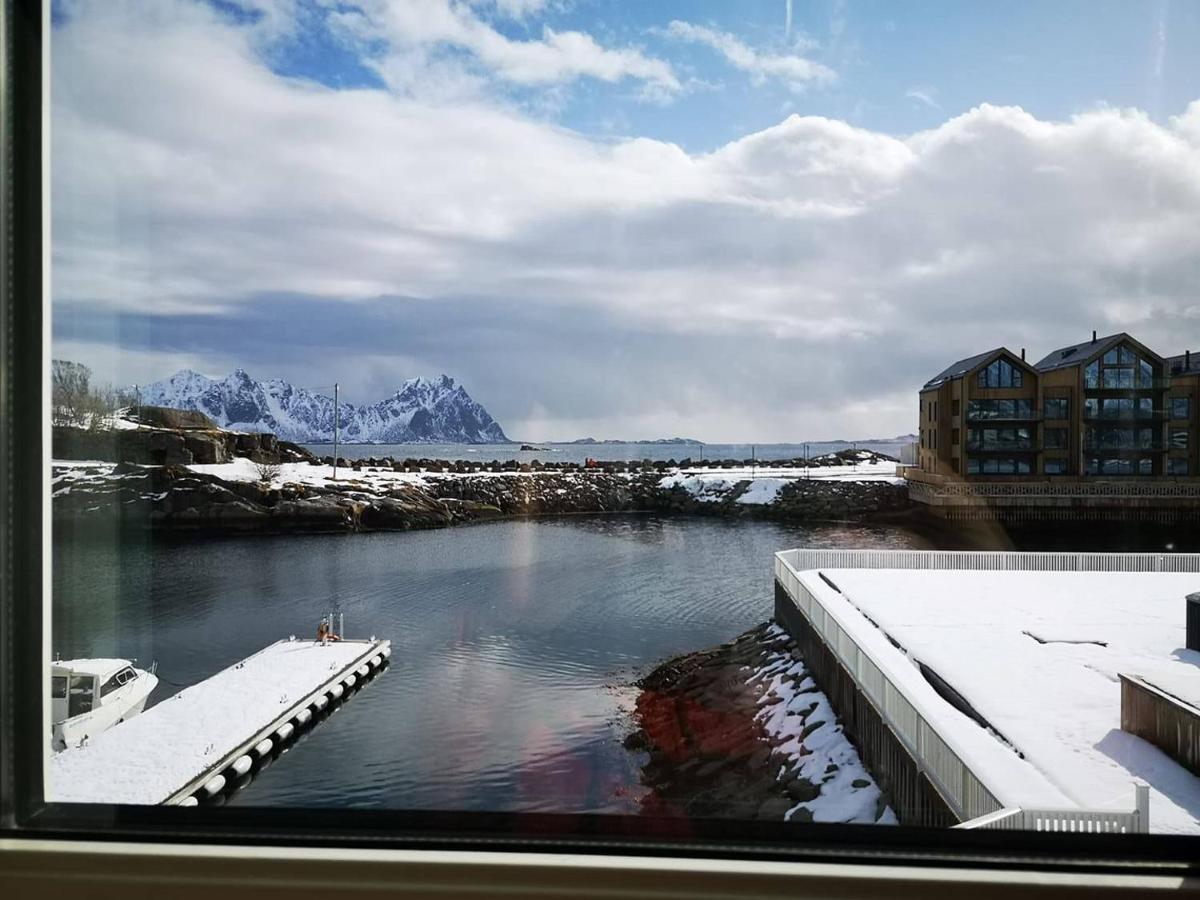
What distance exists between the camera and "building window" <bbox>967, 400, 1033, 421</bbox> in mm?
2066

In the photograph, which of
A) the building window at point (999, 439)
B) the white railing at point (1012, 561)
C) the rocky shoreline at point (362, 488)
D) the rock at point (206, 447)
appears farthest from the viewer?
the white railing at point (1012, 561)

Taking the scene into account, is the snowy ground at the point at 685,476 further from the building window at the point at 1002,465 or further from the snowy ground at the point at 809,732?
the snowy ground at the point at 809,732

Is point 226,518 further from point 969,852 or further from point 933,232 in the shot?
point 933,232

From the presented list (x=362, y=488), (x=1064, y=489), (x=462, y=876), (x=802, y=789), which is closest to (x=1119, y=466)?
(x=1064, y=489)

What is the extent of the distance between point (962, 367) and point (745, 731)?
174 centimetres

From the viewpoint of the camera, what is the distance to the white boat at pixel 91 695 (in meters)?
1.07

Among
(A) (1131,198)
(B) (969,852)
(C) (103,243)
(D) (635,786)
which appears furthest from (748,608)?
(C) (103,243)

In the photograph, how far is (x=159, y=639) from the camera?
1906mm

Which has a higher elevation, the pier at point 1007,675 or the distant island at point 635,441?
the distant island at point 635,441

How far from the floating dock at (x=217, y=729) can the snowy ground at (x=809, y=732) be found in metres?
1.39

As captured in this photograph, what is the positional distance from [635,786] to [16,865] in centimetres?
147

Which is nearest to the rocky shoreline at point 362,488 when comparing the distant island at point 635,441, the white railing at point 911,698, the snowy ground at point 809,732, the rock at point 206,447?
the rock at point 206,447

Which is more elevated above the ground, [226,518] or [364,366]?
[364,366]

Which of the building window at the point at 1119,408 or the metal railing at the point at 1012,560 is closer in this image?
the building window at the point at 1119,408
